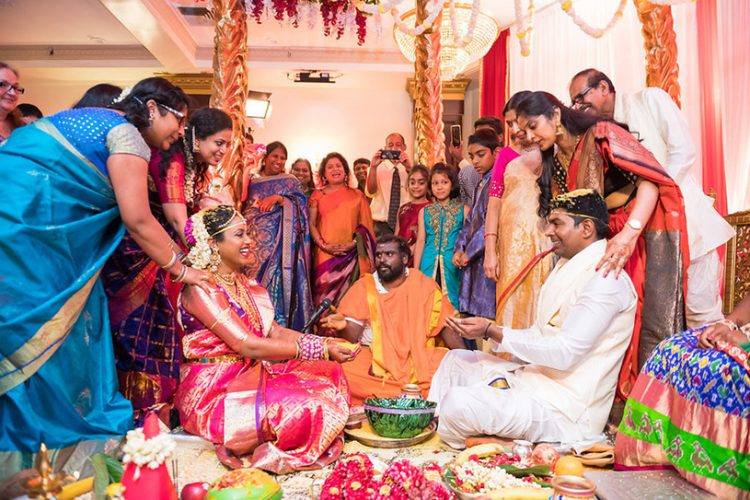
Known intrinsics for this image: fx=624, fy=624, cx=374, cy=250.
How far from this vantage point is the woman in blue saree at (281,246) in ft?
16.9

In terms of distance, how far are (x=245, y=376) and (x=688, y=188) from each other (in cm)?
264

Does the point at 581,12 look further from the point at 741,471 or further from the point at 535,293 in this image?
the point at 741,471

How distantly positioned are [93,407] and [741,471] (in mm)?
2512

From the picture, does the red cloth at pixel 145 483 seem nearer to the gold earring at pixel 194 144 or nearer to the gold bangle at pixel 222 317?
the gold bangle at pixel 222 317

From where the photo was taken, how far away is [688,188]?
3545 millimetres

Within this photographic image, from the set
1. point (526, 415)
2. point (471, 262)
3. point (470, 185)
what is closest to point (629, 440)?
point (526, 415)

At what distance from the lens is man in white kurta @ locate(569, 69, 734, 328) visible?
3441 mm

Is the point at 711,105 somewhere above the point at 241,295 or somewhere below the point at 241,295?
above

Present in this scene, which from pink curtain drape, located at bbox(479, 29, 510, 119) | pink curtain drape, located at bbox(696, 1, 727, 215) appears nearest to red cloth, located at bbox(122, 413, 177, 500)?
pink curtain drape, located at bbox(696, 1, 727, 215)

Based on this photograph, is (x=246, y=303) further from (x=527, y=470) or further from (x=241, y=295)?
(x=527, y=470)

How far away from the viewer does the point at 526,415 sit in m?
2.91

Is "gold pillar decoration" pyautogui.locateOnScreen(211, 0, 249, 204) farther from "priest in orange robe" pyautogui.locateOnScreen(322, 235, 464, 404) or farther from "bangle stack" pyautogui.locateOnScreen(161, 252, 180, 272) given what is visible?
"bangle stack" pyautogui.locateOnScreen(161, 252, 180, 272)

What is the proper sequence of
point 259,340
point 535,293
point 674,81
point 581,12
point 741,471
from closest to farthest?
point 741,471
point 259,340
point 535,293
point 674,81
point 581,12

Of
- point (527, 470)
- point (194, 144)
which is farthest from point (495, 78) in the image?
point (527, 470)
